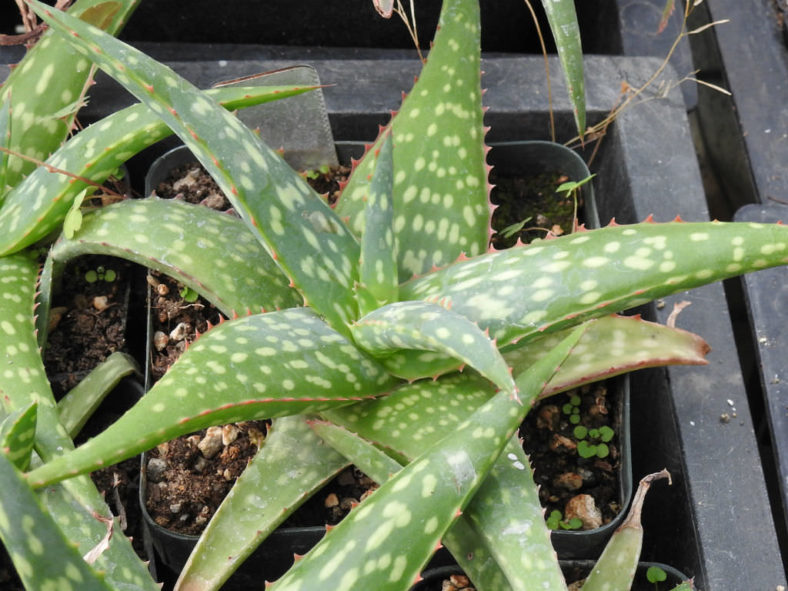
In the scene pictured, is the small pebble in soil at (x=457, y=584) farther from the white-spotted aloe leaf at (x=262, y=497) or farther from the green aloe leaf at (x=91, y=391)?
the green aloe leaf at (x=91, y=391)

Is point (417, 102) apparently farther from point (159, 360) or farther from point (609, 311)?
point (159, 360)

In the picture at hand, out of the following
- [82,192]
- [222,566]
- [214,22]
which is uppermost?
[214,22]

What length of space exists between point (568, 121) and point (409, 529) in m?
0.72

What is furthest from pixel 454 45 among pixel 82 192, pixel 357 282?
pixel 82 192

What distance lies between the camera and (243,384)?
647 mm

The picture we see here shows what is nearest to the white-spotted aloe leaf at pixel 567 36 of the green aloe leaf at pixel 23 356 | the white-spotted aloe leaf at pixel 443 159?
the white-spotted aloe leaf at pixel 443 159

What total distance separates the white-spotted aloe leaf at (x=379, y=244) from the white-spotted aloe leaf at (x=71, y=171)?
0.72 ft

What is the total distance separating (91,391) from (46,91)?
0.35 meters

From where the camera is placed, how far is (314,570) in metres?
0.59

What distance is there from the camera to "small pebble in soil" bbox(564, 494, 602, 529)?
891 millimetres

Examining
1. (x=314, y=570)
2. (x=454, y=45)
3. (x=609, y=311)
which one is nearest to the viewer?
(x=314, y=570)

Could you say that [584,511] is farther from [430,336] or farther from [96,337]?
[96,337]

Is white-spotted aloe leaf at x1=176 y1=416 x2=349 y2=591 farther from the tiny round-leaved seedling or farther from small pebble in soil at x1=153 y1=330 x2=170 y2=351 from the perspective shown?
the tiny round-leaved seedling

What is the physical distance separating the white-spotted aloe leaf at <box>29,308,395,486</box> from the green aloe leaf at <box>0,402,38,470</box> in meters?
0.09
